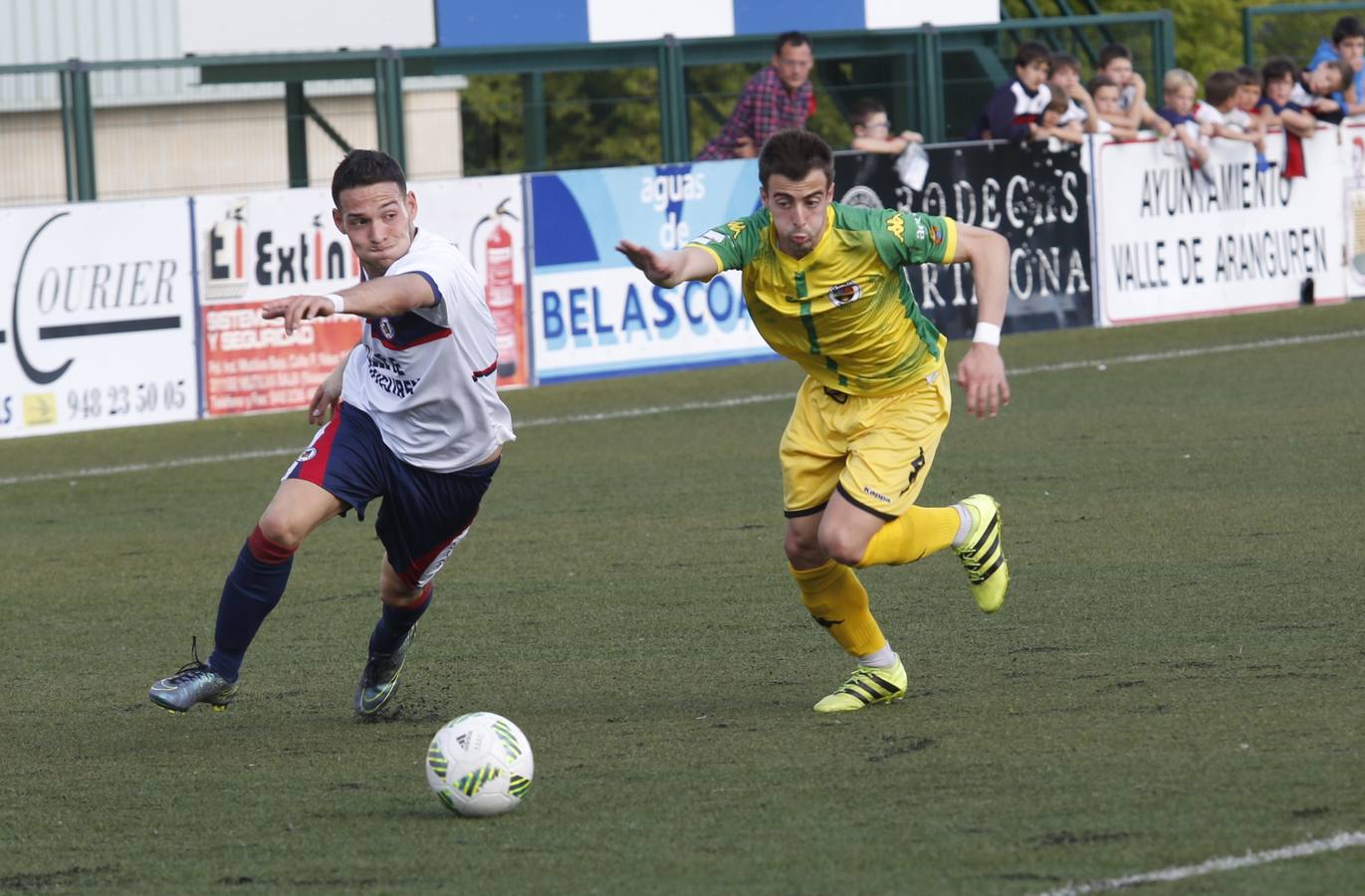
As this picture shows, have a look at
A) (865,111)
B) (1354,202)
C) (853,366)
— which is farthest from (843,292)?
(1354,202)

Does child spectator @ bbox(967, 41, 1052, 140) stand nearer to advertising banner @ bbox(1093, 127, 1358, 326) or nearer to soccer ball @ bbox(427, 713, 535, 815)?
advertising banner @ bbox(1093, 127, 1358, 326)

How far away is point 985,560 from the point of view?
6.54 m

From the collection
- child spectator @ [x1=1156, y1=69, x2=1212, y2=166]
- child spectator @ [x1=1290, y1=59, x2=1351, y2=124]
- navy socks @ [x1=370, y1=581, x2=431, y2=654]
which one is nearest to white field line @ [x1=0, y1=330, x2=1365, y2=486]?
child spectator @ [x1=1156, y1=69, x2=1212, y2=166]

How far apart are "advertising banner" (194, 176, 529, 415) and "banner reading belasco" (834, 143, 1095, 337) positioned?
11.6 ft

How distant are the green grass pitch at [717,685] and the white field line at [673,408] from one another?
0.55 feet

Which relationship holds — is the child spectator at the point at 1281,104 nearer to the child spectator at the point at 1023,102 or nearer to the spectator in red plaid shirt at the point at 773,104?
the child spectator at the point at 1023,102

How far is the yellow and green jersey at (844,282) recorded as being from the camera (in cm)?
615

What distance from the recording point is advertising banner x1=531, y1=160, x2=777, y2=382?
601 inches

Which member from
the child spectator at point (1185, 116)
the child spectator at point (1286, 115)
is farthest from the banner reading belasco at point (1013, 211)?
the child spectator at point (1286, 115)

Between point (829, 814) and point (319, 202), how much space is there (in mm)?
10110

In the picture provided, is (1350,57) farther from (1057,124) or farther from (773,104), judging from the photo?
(773,104)

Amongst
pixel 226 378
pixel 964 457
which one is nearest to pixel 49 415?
pixel 226 378

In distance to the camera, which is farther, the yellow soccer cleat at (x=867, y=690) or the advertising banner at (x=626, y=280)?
the advertising banner at (x=626, y=280)

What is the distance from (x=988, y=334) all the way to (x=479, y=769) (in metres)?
1.96
